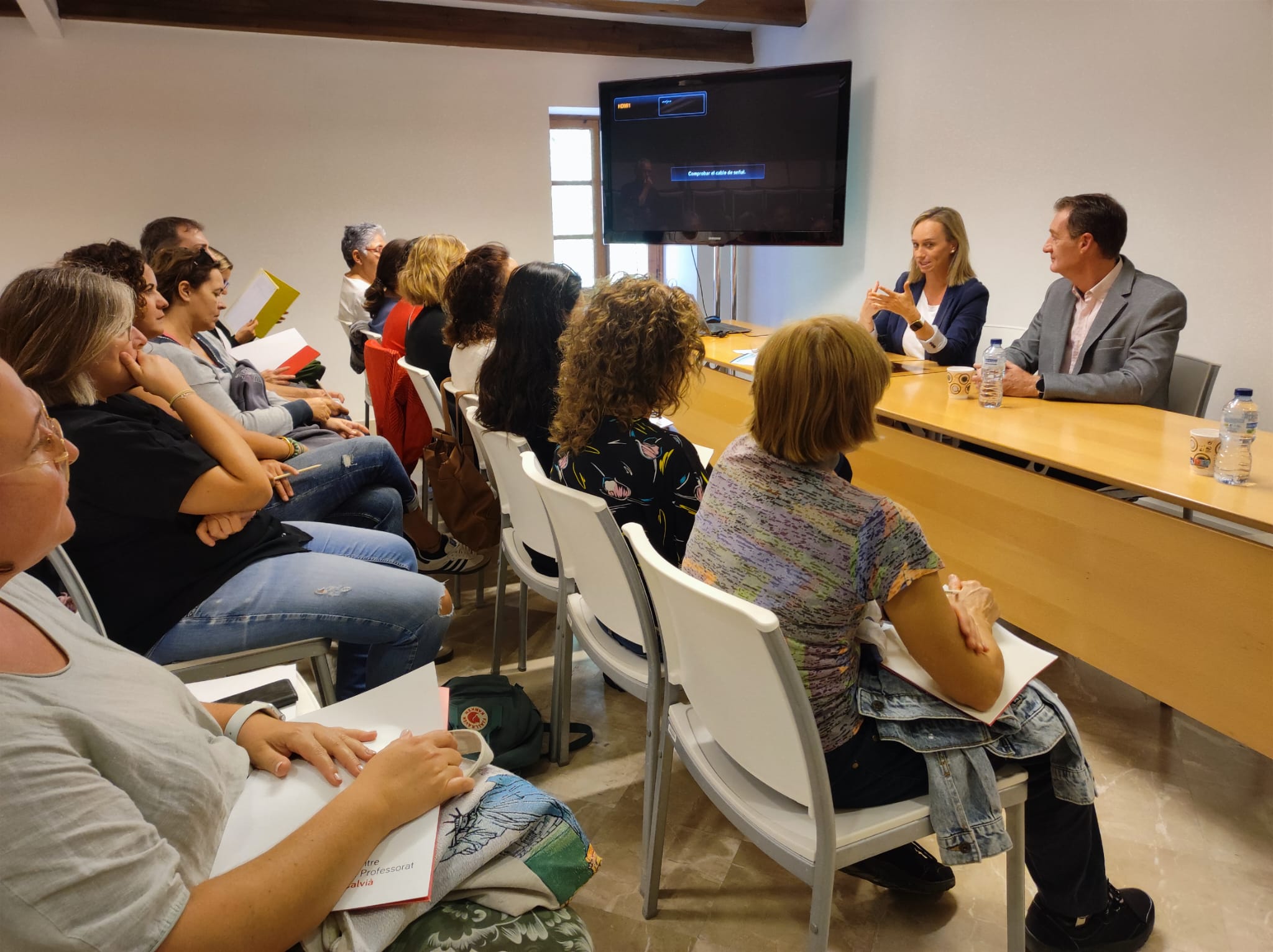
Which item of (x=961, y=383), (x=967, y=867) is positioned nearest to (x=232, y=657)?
(x=967, y=867)

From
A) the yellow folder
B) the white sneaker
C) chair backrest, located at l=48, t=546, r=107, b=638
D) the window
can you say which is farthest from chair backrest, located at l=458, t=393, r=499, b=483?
the window

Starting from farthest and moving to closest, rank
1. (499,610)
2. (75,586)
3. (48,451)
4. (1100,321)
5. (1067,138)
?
1. (1067,138)
2. (1100,321)
3. (499,610)
4. (75,586)
5. (48,451)

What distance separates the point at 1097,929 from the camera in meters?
1.42

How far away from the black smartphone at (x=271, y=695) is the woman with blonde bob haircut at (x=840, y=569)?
70 cm

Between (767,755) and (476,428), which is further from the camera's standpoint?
(476,428)

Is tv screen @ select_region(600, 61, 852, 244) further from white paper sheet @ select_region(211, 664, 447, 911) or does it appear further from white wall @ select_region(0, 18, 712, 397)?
white paper sheet @ select_region(211, 664, 447, 911)

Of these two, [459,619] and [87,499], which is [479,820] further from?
[459,619]

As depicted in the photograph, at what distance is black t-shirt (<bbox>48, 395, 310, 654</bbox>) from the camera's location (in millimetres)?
1430

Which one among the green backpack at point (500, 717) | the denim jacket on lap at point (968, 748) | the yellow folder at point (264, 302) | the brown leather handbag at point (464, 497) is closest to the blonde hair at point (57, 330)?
the green backpack at point (500, 717)

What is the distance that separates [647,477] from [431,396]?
4.27ft

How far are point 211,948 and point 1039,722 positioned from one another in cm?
110

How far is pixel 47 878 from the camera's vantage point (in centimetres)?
61

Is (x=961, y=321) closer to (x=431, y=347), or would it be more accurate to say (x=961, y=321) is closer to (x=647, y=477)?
(x=431, y=347)

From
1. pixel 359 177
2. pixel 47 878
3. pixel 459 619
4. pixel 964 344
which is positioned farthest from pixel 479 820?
pixel 359 177
